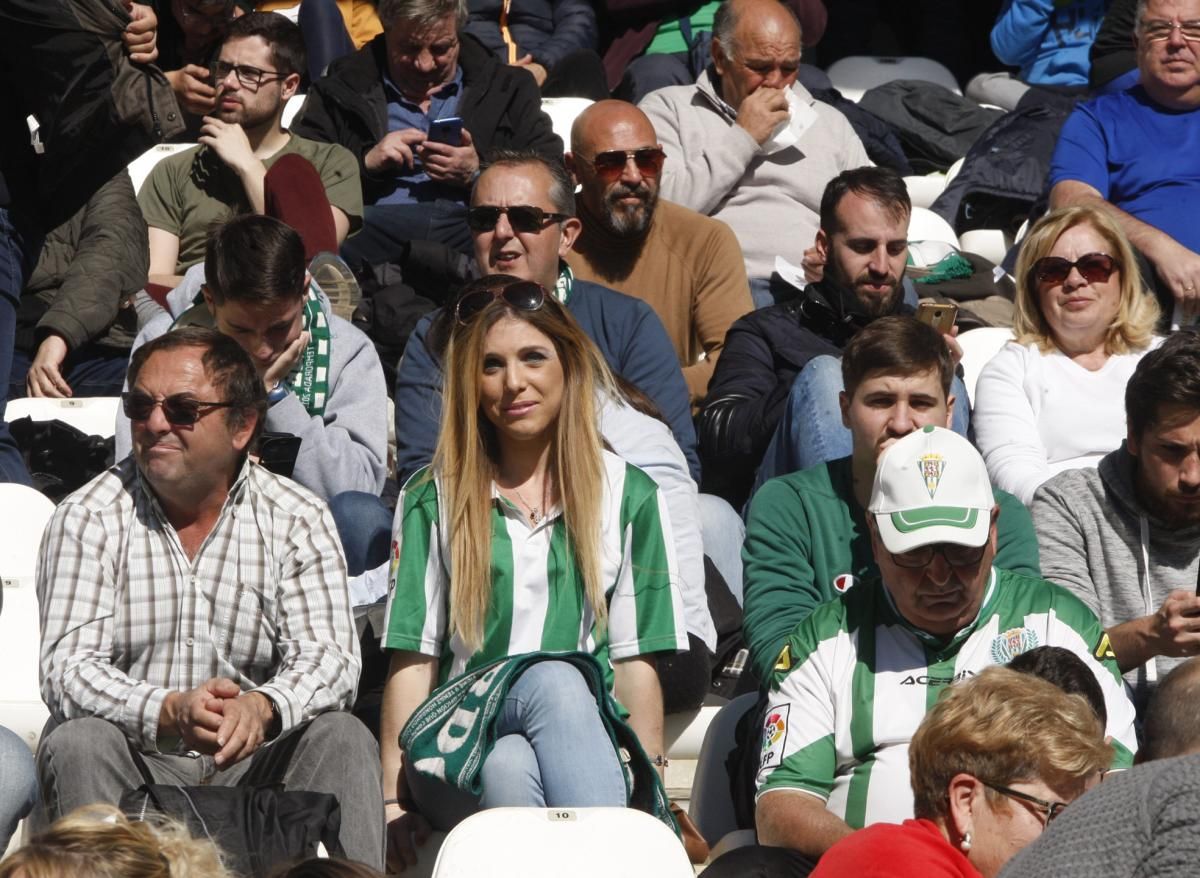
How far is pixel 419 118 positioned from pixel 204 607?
3144 mm

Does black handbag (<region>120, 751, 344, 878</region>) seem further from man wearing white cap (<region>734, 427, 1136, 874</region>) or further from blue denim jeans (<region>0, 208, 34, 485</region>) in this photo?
blue denim jeans (<region>0, 208, 34, 485</region>)

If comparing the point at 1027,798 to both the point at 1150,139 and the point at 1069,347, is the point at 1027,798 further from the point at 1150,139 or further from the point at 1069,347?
the point at 1150,139

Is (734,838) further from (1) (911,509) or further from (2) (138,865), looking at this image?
(2) (138,865)

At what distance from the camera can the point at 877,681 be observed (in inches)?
133

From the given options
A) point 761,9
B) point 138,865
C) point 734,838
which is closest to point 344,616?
point 734,838

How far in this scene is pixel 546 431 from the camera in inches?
152

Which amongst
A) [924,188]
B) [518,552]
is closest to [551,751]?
[518,552]

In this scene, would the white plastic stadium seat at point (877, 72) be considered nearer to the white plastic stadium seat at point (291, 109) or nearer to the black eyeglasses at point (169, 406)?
the white plastic stadium seat at point (291, 109)

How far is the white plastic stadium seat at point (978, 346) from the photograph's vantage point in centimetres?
539

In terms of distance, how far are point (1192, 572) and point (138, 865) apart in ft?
8.44

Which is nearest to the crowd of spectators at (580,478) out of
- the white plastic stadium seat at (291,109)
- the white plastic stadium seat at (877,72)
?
the white plastic stadium seat at (291,109)

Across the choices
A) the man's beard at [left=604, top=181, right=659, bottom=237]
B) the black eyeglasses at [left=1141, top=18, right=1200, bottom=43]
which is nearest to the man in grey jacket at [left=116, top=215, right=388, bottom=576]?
the man's beard at [left=604, top=181, right=659, bottom=237]

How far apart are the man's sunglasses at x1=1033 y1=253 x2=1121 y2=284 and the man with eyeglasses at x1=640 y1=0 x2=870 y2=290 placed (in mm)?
1348

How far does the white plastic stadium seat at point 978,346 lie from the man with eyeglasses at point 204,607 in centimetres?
235
